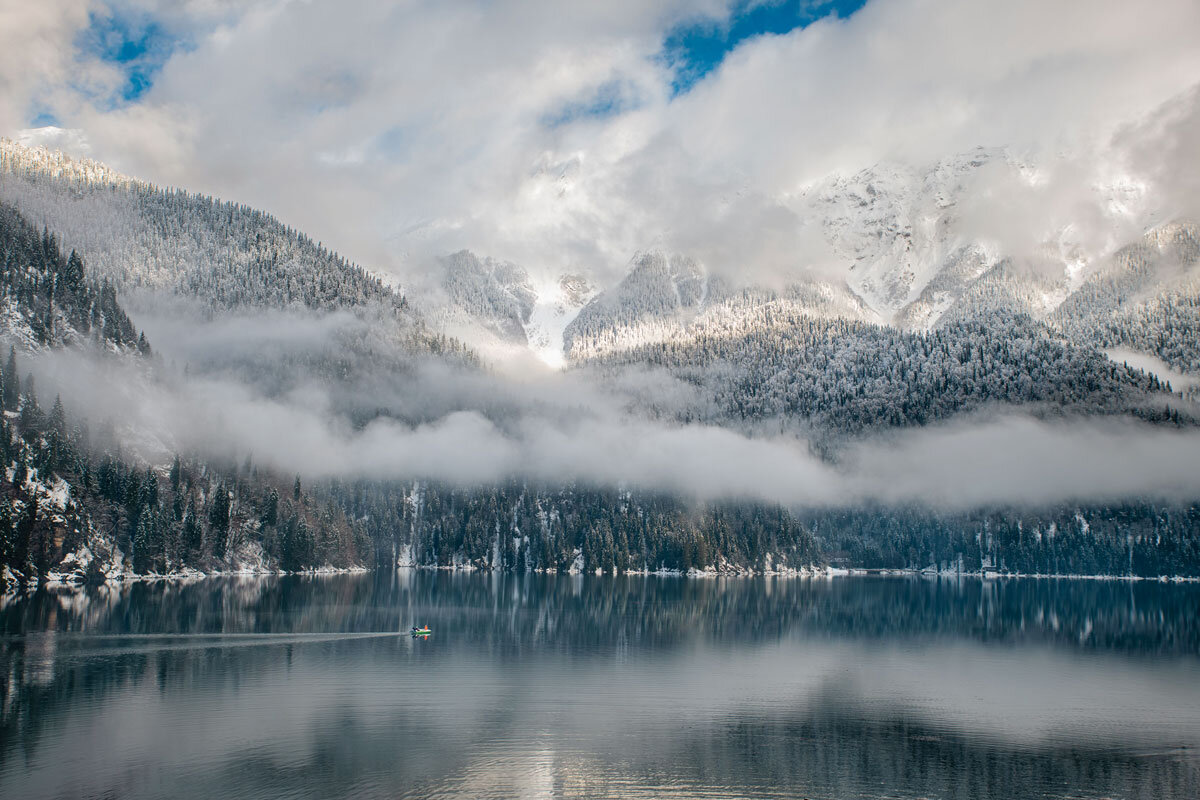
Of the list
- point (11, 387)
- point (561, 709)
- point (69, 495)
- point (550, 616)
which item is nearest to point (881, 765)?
point (561, 709)

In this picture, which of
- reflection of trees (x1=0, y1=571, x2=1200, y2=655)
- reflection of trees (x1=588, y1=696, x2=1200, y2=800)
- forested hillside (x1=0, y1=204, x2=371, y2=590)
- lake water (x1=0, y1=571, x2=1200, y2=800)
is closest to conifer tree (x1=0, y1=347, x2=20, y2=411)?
forested hillside (x1=0, y1=204, x2=371, y2=590)

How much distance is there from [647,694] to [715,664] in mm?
21602

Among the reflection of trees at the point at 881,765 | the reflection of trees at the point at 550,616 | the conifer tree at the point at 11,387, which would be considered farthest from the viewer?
the conifer tree at the point at 11,387

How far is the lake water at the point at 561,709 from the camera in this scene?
54.0 meters

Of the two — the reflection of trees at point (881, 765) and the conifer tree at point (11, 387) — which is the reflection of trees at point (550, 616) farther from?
the reflection of trees at point (881, 765)

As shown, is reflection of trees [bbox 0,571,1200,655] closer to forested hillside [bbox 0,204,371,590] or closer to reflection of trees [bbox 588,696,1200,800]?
forested hillside [bbox 0,204,371,590]

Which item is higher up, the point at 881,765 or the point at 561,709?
the point at 561,709

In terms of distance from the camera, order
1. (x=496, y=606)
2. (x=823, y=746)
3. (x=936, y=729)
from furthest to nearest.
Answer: (x=496, y=606) → (x=936, y=729) → (x=823, y=746)

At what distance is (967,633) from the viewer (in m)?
142

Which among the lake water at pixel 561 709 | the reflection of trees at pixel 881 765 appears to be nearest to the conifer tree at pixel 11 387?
the lake water at pixel 561 709

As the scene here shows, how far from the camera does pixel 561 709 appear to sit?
7375cm

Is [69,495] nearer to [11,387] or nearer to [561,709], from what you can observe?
[11,387]

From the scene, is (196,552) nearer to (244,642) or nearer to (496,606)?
(496,606)

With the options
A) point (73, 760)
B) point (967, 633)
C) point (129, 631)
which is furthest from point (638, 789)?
point (967, 633)
